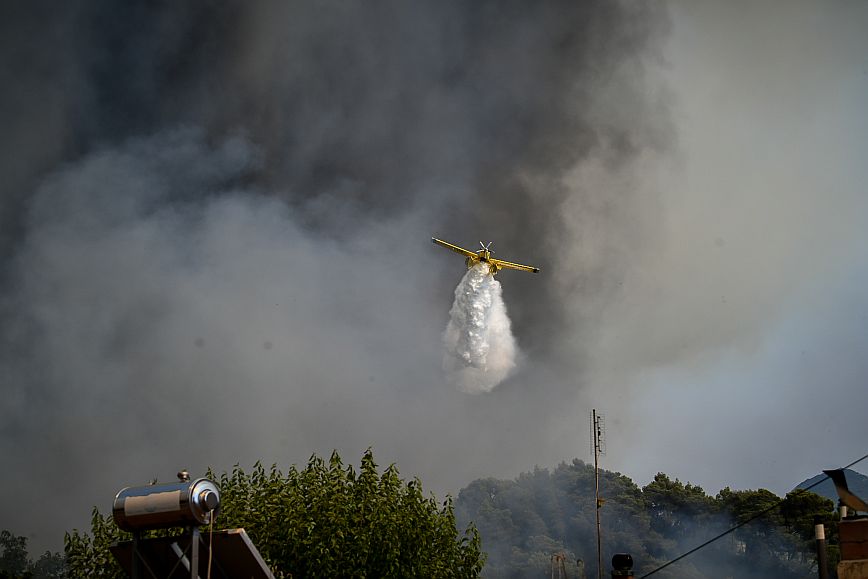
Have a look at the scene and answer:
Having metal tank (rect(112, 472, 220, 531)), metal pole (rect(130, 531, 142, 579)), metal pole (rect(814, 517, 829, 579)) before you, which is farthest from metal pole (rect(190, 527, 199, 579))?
metal pole (rect(814, 517, 829, 579))

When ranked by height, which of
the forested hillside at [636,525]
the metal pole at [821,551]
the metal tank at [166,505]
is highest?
the forested hillside at [636,525]

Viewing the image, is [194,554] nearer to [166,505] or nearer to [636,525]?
[166,505]

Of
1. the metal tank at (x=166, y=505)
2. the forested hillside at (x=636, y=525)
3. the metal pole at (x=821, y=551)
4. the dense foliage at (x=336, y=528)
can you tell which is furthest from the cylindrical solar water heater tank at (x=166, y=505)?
the forested hillside at (x=636, y=525)

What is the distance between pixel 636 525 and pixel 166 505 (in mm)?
103173

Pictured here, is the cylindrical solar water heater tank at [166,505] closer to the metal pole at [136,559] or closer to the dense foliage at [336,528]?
the metal pole at [136,559]

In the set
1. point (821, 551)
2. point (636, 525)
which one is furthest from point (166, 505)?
point (636, 525)

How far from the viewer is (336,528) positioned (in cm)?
3409

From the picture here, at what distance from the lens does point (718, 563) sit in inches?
3893

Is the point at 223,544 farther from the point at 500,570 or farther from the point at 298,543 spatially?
the point at 500,570

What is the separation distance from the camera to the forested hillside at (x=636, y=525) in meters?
95.7

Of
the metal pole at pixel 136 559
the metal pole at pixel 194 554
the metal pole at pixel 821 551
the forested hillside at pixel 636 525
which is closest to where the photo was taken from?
the metal pole at pixel 194 554

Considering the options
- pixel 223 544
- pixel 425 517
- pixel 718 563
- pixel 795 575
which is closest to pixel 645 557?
pixel 718 563

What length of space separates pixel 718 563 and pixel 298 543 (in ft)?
248

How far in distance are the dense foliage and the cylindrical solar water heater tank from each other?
727 inches
